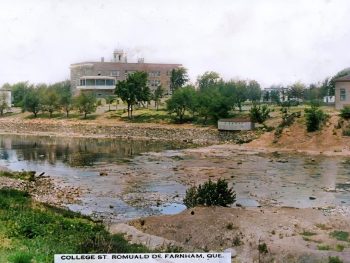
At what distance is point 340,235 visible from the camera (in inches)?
594

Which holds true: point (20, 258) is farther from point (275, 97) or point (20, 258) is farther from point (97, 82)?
point (97, 82)

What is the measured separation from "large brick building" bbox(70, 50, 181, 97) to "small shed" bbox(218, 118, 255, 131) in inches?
1274

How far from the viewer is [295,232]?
1553cm

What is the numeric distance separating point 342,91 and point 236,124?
34.3 ft

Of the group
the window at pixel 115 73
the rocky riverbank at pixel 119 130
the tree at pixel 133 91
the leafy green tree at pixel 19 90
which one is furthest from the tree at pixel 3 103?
the tree at pixel 133 91

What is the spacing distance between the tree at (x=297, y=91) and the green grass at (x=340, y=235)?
4878cm

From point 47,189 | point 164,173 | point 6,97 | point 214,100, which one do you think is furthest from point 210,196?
point 6,97

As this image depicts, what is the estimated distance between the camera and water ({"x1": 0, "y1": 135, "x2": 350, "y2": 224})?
21641 mm

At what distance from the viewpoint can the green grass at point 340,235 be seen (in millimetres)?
14719

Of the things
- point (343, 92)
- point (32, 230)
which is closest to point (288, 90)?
point (343, 92)

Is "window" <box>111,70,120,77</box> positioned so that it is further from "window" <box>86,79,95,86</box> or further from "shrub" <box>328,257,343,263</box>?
"shrub" <box>328,257,343,263</box>

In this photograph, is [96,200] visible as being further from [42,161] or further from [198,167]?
[42,161]

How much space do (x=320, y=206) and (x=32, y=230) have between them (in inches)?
487

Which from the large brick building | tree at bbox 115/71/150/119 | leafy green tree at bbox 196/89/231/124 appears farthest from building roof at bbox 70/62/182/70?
leafy green tree at bbox 196/89/231/124
